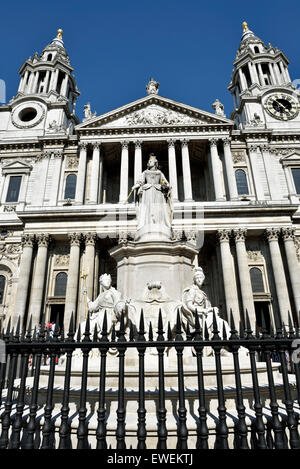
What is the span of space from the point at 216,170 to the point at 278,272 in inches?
440

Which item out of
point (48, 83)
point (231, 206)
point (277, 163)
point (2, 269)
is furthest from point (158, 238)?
point (48, 83)

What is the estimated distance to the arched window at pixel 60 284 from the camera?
23.7 meters

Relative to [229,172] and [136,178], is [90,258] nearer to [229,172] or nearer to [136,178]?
[136,178]

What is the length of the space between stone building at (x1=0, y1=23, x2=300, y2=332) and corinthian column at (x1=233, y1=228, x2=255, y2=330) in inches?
3.1

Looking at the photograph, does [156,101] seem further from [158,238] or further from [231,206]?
[158,238]

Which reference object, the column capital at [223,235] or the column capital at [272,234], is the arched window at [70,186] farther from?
the column capital at [272,234]

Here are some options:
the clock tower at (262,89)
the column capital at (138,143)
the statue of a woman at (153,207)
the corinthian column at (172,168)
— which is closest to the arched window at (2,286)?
the corinthian column at (172,168)

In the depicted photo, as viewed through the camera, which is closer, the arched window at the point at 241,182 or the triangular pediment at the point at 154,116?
the arched window at the point at 241,182

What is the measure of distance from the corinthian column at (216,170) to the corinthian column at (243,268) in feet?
15.2

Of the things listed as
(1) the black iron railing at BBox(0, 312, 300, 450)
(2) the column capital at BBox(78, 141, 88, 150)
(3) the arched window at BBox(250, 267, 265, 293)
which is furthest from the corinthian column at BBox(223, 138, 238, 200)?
(1) the black iron railing at BBox(0, 312, 300, 450)

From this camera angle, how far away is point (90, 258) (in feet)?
73.0

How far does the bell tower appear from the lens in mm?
33938

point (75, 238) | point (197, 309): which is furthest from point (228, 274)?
point (197, 309)

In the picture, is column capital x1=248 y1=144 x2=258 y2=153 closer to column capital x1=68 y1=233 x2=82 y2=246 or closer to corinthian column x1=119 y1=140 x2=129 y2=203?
corinthian column x1=119 y1=140 x2=129 y2=203
